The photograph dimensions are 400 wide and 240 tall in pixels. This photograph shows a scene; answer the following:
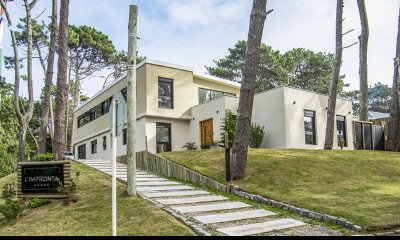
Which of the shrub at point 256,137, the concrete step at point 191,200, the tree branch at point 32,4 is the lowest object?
the concrete step at point 191,200

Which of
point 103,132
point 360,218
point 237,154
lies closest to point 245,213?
point 360,218

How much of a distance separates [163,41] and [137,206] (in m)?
5.30

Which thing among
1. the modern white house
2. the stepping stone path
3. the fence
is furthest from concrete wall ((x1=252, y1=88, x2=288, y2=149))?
Result: the stepping stone path

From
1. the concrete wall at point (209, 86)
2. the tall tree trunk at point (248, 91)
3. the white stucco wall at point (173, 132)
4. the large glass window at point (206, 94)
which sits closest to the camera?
the tall tree trunk at point (248, 91)

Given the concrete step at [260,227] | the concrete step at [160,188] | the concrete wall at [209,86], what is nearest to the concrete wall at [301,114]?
the concrete wall at [209,86]

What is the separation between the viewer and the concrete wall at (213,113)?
18875 millimetres

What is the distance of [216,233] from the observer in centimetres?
623

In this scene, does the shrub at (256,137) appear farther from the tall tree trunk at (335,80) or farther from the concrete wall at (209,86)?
the concrete wall at (209,86)

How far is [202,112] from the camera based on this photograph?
1991cm

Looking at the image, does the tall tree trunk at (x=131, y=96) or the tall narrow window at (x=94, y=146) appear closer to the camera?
the tall tree trunk at (x=131, y=96)

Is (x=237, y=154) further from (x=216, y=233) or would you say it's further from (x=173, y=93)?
(x=173, y=93)

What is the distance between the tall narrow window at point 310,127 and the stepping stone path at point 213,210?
9.68 metres

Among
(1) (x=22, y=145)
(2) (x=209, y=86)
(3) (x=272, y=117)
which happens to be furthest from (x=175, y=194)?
(2) (x=209, y=86)

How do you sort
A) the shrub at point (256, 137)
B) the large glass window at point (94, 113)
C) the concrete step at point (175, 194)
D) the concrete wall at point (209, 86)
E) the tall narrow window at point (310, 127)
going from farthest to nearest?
the large glass window at point (94, 113) → the concrete wall at point (209, 86) → the tall narrow window at point (310, 127) → the shrub at point (256, 137) → the concrete step at point (175, 194)
